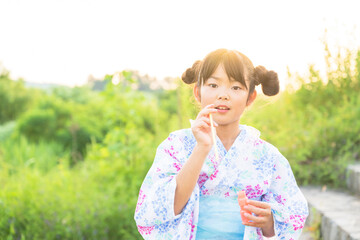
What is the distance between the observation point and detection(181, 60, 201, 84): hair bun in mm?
1848

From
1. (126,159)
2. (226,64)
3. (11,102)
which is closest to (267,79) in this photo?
(226,64)

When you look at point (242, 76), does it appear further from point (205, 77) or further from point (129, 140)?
point (129, 140)

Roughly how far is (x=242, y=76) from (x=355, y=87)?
358 centimetres

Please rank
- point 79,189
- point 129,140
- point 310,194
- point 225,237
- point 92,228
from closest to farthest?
point 225,237
point 92,228
point 310,194
point 79,189
point 129,140

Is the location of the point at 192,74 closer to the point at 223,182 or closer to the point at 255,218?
the point at 223,182

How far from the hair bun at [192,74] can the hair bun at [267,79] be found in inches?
10.1

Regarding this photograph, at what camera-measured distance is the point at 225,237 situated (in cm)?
168

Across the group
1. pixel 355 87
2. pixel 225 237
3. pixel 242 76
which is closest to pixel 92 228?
pixel 225 237

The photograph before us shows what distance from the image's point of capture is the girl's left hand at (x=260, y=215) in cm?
158

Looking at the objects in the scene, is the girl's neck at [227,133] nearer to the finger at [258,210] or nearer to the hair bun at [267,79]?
the hair bun at [267,79]

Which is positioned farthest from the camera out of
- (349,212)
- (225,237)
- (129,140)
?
(129,140)

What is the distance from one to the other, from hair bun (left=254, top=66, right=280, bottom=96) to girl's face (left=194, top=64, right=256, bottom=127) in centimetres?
14

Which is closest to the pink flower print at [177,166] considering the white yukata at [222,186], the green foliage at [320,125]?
the white yukata at [222,186]

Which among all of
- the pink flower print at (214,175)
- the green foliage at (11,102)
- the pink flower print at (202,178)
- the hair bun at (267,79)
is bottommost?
the green foliage at (11,102)
